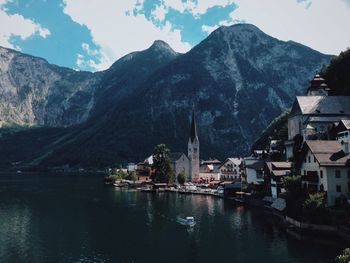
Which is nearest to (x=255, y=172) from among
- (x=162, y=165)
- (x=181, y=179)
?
(x=162, y=165)

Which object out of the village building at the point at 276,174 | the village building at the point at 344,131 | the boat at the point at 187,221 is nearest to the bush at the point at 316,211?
the village building at the point at 344,131

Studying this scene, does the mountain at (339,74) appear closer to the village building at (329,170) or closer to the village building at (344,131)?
the village building at (344,131)

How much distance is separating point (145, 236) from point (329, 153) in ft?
132

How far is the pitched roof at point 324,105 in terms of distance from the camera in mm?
115000

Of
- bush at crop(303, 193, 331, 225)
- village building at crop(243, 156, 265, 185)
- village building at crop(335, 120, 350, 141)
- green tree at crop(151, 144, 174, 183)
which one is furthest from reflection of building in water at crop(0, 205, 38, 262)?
green tree at crop(151, 144, 174, 183)

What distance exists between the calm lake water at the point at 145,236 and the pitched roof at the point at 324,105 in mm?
35833

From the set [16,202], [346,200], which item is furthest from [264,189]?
[16,202]

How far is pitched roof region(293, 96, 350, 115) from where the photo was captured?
377 ft

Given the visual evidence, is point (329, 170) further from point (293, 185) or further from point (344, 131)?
point (344, 131)

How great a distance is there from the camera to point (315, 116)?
115000 millimetres

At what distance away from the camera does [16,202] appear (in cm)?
12838

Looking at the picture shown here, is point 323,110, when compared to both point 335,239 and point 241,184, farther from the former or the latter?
point 335,239

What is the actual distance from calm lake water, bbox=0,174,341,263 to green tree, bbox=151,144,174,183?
63330 millimetres

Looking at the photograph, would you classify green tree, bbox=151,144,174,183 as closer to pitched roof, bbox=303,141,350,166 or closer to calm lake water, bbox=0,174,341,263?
calm lake water, bbox=0,174,341,263
